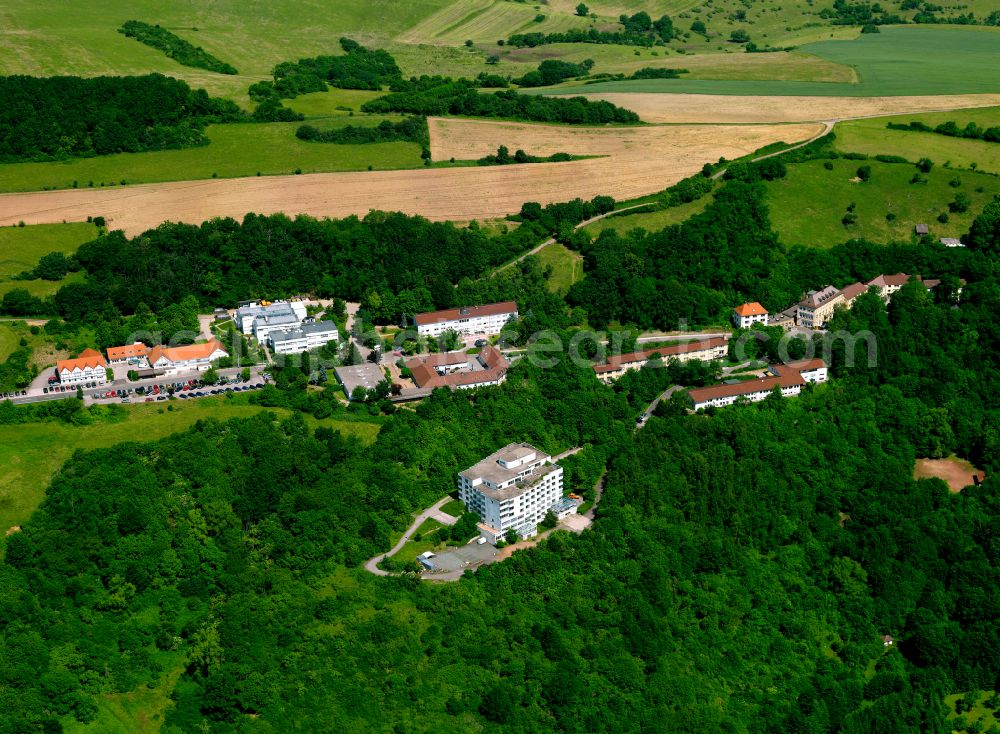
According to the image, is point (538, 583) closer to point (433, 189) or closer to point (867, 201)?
point (433, 189)

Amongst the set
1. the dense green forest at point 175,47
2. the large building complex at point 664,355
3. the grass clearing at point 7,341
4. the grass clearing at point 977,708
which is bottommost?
the grass clearing at point 977,708

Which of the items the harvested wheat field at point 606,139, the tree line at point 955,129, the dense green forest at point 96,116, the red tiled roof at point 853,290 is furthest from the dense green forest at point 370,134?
the tree line at point 955,129

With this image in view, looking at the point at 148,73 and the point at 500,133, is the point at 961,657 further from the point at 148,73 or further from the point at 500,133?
the point at 148,73

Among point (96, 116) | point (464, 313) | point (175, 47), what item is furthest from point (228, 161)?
point (175, 47)

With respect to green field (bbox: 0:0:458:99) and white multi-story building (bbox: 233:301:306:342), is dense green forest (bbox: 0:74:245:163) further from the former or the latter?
white multi-story building (bbox: 233:301:306:342)

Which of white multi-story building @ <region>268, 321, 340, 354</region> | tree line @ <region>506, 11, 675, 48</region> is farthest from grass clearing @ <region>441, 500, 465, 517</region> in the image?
tree line @ <region>506, 11, 675, 48</region>

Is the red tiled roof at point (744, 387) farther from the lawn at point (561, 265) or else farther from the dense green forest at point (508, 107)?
the dense green forest at point (508, 107)

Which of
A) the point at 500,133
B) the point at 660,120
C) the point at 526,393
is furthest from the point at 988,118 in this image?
the point at 526,393
